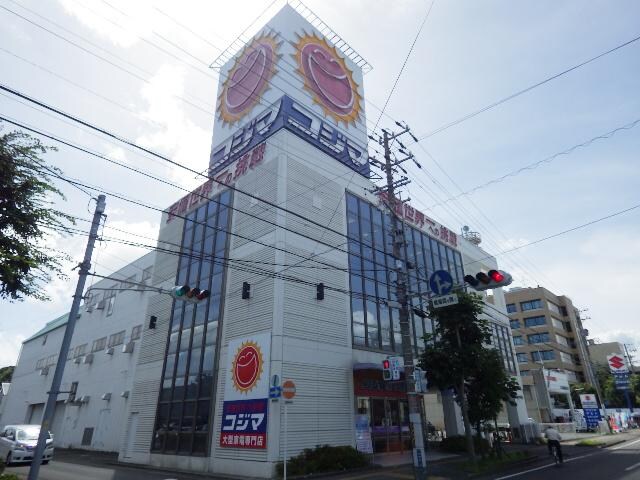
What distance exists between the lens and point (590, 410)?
36.6 m

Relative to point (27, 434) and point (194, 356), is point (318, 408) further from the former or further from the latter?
point (27, 434)

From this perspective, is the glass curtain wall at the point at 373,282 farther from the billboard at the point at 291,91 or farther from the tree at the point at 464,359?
the billboard at the point at 291,91

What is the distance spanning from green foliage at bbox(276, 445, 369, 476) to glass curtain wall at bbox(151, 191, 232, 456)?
4715mm

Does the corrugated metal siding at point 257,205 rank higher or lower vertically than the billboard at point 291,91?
lower

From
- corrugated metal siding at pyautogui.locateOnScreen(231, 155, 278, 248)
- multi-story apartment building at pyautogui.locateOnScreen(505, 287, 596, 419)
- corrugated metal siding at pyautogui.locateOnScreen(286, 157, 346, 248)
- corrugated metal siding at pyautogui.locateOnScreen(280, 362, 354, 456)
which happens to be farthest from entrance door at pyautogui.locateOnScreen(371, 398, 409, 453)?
multi-story apartment building at pyautogui.locateOnScreen(505, 287, 596, 419)

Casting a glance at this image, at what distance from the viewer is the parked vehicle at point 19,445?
62.5 feet

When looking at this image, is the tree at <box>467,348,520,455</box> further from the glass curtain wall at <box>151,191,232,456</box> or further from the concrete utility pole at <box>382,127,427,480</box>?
the glass curtain wall at <box>151,191,232,456</box>

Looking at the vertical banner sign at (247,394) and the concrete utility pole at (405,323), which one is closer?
the concrete utility pole at (405,323)

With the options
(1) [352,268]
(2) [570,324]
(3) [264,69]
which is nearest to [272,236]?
(1) [352,268]

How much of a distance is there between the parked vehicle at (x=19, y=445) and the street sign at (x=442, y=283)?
18990 millimetres

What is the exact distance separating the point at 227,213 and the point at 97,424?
68.2 ft

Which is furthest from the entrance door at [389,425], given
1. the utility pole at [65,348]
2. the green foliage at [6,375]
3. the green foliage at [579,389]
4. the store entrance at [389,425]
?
the green foliage at [6,375]

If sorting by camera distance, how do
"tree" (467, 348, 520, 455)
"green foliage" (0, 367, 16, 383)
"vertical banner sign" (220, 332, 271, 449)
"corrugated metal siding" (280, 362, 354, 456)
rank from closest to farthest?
1. "vertical banner sign" (220, 332, 271, 449)
2. "corrugated metal siding" (280, 362, 354, 456)
3. "tree" (467, 348, 520, 455)
4. "green foliage" (0, 367, 16, 383)

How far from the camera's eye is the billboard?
25797mm
